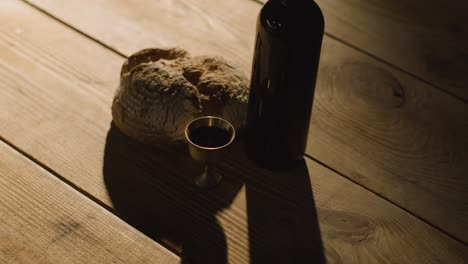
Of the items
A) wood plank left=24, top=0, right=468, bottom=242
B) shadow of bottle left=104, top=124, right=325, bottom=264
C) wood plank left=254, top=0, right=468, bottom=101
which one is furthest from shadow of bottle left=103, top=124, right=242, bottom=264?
wood plank left=254, top=0, right=468, bottom=101

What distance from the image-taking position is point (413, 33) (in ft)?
4.39

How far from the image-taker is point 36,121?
3.58 ft

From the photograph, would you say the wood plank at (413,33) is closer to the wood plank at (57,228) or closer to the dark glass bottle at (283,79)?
the dark glass bottle at (283,79)

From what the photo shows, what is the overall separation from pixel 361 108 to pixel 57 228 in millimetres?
546

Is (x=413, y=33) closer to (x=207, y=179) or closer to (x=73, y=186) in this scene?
(x=207, y=179)

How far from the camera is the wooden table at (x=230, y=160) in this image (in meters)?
0.94

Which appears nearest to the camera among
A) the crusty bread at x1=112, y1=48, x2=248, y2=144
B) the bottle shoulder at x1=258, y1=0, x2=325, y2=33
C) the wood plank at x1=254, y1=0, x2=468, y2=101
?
the bottle shoulder at x1=258, y1=0, x2=325, y2=33

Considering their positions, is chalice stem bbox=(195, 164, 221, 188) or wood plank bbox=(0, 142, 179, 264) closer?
wood plank bbox=(0, 142, 179, 264)

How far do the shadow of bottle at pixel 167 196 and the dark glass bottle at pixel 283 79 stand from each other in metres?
0.08

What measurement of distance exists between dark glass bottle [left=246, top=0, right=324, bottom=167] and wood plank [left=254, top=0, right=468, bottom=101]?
0.36 metres

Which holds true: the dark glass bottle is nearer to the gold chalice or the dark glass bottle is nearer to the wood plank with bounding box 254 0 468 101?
the gold chalice

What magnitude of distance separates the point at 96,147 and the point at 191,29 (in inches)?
14.1

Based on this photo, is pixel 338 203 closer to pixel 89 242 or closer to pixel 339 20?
pixel 89 242

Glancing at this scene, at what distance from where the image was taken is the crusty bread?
996 millimetres
